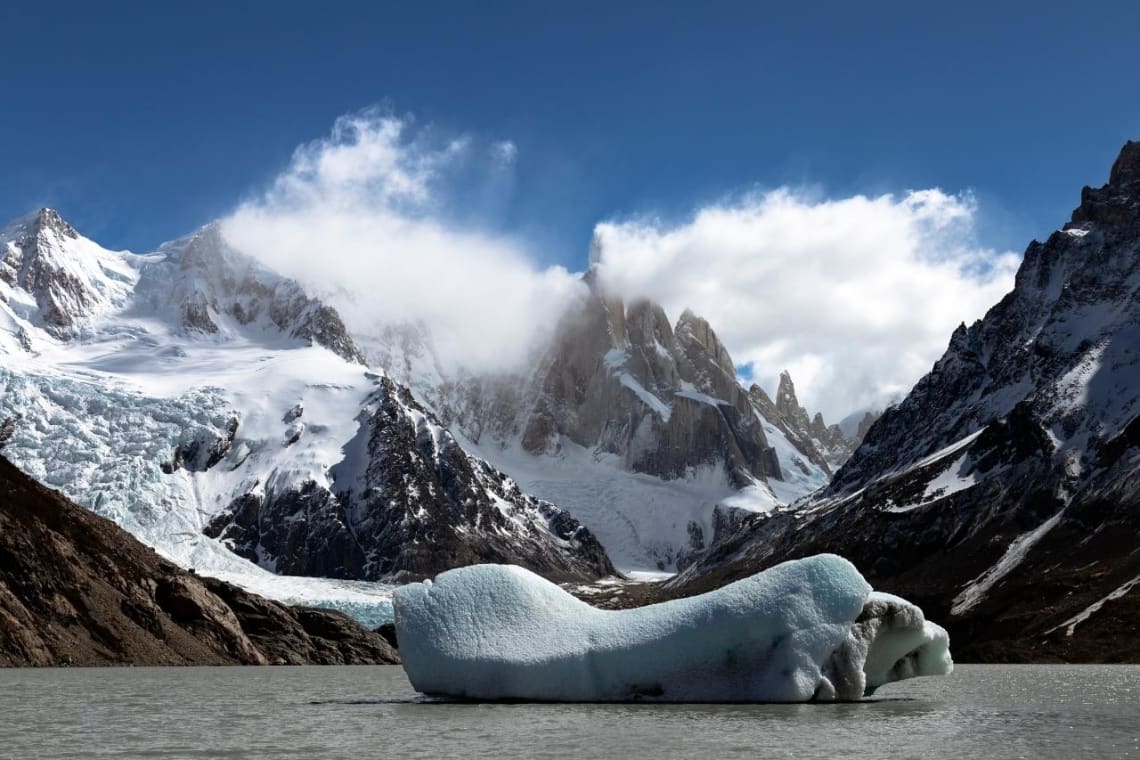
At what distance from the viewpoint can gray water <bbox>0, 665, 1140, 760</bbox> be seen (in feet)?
122

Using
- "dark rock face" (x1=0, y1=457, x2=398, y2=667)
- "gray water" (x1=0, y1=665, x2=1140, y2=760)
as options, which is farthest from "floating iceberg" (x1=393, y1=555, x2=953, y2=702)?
"dark rock face" (x1=0, y1=457, x2=398, y2=667)

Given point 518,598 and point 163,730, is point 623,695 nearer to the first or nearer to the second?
point 518,598

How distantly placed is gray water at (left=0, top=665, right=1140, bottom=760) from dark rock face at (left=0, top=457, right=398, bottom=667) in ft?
111

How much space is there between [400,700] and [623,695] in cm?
1254

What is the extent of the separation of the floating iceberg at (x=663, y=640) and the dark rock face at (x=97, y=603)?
52.2 metres

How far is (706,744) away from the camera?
126 feet

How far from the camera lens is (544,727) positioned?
43.8 m

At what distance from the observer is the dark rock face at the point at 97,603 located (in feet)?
325

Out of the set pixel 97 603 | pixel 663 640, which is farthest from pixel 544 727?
pixel 97 603

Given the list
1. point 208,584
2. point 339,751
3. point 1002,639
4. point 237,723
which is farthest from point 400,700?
point 1002,639

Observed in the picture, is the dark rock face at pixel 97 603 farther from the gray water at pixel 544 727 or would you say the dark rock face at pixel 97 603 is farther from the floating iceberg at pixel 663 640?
the floating iceberg at pixel 663 640

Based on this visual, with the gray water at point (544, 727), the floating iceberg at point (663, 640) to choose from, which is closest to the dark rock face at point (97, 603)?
the gray water at point (544, 727)

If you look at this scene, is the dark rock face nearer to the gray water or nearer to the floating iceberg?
the gray water

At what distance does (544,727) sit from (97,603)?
7210 centimetres
